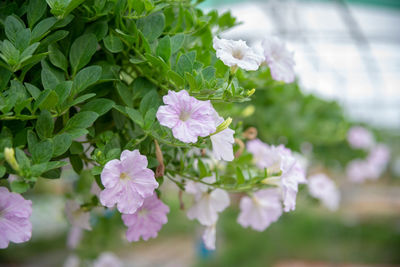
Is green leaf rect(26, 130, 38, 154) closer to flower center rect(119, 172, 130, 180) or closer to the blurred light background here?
flower center rect(119, 172, 130, 180)

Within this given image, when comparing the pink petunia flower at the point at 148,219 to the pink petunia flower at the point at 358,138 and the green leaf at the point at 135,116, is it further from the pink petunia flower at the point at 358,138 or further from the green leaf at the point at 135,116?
the pink petunia flower at the point at 358,138

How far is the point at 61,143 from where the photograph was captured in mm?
483

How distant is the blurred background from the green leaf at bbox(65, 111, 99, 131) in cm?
89

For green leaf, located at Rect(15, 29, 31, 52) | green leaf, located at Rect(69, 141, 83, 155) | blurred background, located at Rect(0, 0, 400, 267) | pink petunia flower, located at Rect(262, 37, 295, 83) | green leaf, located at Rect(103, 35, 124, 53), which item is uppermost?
green leaf, located at Rect(15, 29, 31, 52)

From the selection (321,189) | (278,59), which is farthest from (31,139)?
(321,189)

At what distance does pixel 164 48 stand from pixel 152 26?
0.06 meters

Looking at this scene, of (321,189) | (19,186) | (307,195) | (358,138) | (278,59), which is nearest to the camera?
(19,186)

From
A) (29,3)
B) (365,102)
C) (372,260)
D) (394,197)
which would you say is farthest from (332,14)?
(29,3)

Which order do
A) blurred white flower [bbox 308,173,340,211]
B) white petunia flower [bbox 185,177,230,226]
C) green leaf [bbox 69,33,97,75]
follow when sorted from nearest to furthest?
green leaf [bbox 69,33,97,75], white petunia flower [bbox 185,177,230,226], blurred white flower [bbox 308,173,340,211]

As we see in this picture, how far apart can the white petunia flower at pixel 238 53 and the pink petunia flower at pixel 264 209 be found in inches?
9.7

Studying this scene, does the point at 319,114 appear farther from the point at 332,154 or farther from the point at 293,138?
the point at 293,138

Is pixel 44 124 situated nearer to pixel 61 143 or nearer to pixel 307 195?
pixel 61 143

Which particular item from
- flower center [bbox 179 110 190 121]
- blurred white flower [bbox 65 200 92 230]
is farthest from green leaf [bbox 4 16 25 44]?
blurred white flower [bbox 65 200 92 230]

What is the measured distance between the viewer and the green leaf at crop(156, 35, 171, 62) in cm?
53
